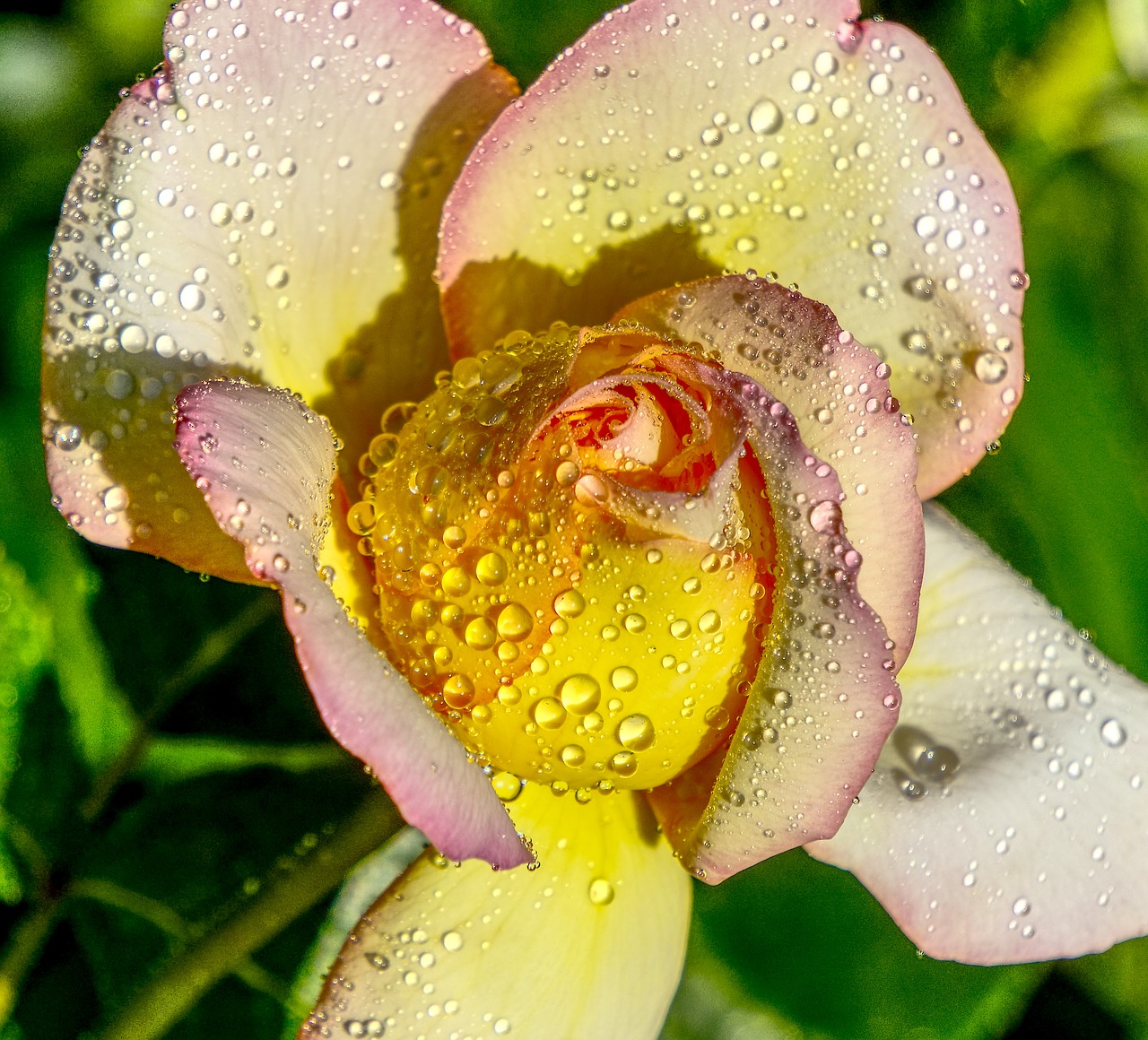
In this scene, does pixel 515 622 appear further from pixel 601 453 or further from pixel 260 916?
pixel 260 916

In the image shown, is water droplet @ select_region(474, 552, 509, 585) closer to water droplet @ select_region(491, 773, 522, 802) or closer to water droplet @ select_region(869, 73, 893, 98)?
water droplet @ select_region(491, 773, 522, 802)

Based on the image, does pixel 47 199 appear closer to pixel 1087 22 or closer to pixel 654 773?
pixel 654 773

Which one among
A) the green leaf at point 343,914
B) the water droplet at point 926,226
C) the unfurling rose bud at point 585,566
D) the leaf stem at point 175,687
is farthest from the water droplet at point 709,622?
the leaf stem at point 175,687

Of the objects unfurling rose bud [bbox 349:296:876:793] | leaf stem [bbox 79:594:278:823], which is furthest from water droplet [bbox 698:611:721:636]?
leaf stem [bbox 79:594:278:823]

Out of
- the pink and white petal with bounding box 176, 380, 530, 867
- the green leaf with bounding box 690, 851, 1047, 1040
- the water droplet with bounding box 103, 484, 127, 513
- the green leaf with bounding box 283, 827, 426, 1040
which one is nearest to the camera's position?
the pink and white petal with bounding box 176, 380, 530, 867

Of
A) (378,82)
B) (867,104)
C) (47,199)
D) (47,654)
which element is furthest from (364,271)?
(47,199)

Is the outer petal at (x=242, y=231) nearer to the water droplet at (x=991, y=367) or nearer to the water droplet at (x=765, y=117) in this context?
the water droplet at (x=765, y=117)

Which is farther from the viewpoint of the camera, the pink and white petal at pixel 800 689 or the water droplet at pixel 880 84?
the water droplet at pixel 880 84
